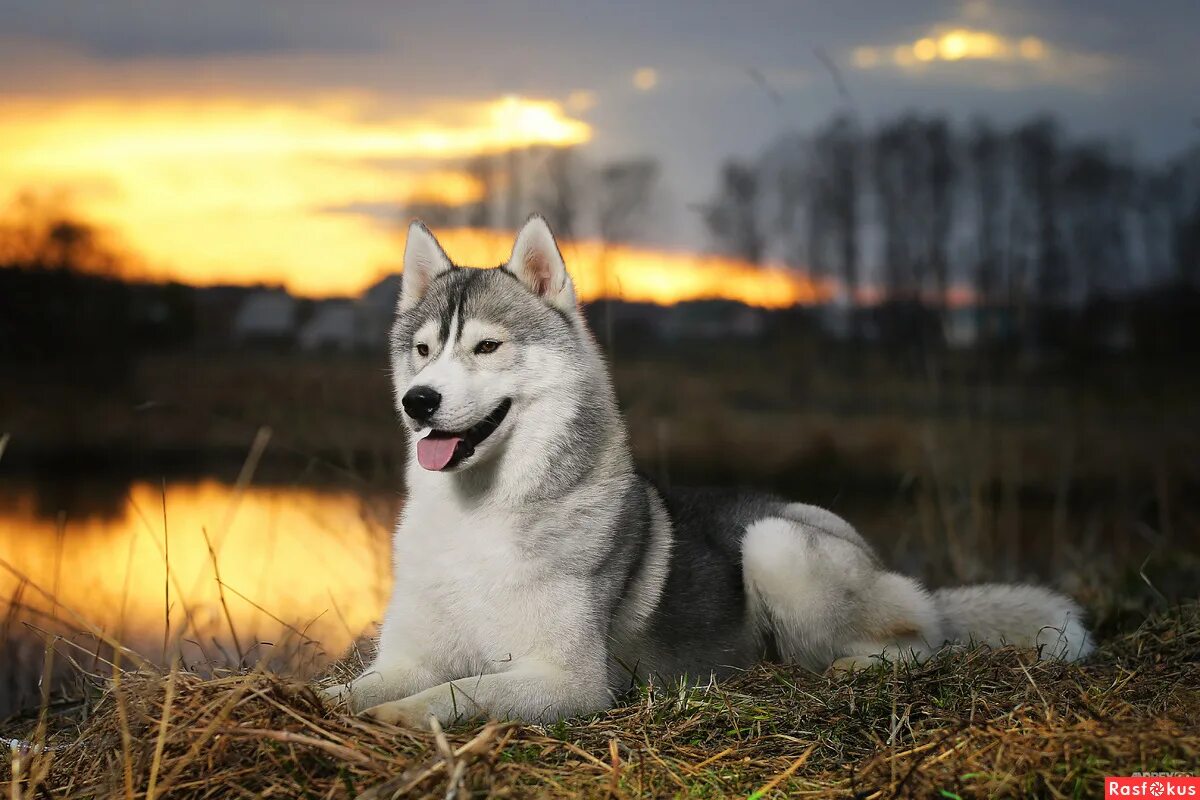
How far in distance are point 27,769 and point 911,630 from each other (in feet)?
11.8

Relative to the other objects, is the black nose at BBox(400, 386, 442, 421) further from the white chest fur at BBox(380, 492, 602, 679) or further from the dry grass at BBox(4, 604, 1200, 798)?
the dry grass at BBox(4, 604, 1200, 798)

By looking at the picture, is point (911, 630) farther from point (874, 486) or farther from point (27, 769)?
point (874, 486)

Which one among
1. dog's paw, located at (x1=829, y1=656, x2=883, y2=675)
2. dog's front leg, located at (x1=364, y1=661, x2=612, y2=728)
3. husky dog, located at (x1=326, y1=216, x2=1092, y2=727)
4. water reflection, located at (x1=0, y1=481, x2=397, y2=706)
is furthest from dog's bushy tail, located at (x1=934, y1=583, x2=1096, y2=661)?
water reflection, located at (x1=0, y1=481, x2=397, y2=706)

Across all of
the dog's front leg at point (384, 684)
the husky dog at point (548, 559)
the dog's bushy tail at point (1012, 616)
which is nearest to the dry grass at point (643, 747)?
the husky dog at point (548, 559)

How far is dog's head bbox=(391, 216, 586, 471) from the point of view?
12.1 ft

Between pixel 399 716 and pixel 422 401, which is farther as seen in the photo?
pixel 422 401

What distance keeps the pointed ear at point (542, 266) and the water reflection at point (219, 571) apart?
1.63 metres

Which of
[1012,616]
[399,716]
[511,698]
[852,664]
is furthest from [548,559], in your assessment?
[1012,616]

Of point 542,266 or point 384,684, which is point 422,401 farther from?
point 384,684

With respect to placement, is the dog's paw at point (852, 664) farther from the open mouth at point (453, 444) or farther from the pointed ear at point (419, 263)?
the pointed ear at point (419, 263)

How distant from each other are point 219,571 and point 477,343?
1.49 metres

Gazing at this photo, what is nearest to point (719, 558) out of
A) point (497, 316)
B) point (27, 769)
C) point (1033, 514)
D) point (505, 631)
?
point (505, 631)

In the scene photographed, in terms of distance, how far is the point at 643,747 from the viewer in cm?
318

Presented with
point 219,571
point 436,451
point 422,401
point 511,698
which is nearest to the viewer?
point 511,698
